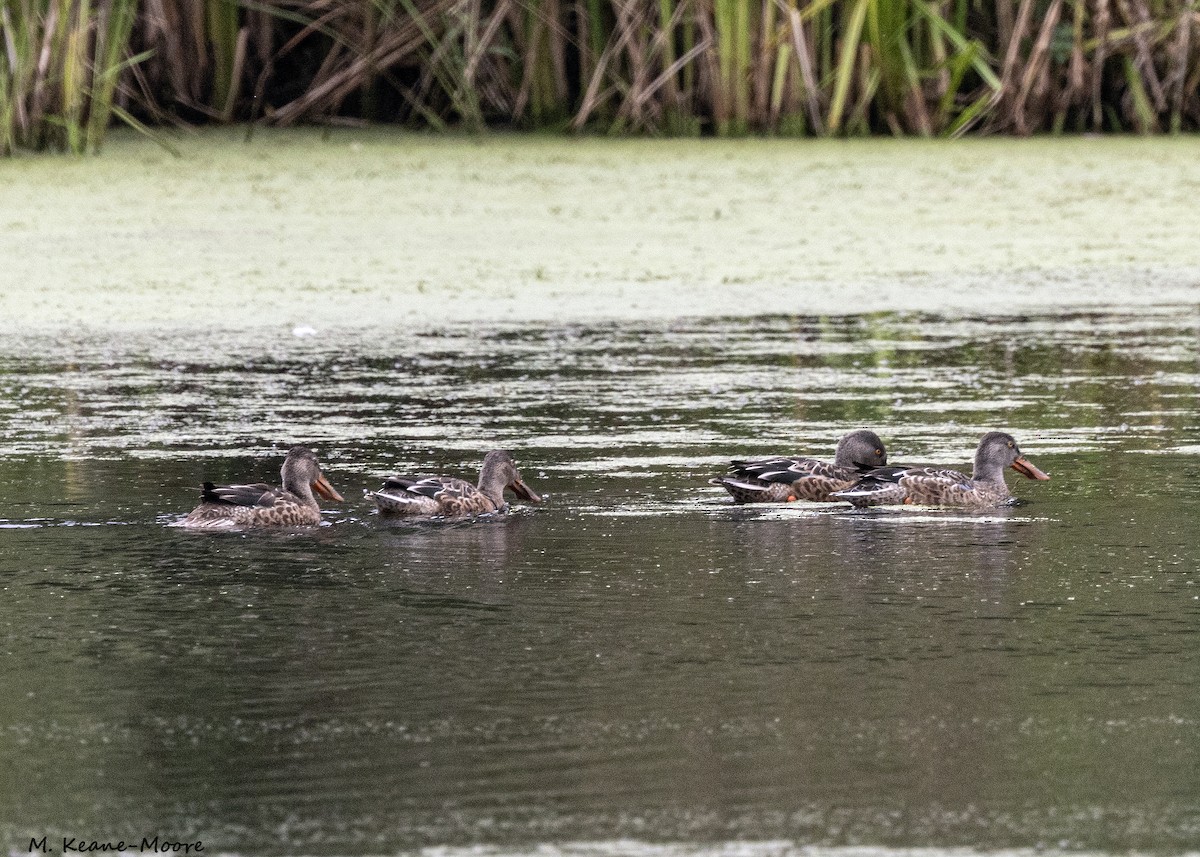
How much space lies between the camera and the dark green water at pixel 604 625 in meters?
3.99

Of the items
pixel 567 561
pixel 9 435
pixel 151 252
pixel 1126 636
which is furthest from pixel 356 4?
pixel 1126 636

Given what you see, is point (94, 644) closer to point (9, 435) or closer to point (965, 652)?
point (965, 652)

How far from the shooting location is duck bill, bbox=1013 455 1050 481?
23.1ft

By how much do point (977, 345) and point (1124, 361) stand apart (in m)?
0.68

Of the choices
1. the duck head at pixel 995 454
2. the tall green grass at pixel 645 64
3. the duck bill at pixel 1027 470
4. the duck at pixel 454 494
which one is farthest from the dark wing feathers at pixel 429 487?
the tall green grass at pixel 645 64

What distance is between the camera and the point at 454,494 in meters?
6.72

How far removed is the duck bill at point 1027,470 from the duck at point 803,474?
1.23 feet

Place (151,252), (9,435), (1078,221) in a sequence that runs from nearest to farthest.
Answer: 1. (9,435)
2. (151,252)
3. (1078,221)

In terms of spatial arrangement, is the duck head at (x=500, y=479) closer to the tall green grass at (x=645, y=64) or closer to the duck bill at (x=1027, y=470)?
the duck bill at (x=1027, y=470)

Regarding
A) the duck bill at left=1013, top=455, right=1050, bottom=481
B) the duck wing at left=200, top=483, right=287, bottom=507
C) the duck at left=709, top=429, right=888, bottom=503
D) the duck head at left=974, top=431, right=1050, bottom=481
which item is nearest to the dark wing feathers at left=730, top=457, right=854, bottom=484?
the duck at left=709, top=429, right=888, bottom=503

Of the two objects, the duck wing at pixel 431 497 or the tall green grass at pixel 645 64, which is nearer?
the duck wing at pixel 431 497

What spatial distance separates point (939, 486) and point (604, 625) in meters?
1.82

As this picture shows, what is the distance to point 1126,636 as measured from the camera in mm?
5156

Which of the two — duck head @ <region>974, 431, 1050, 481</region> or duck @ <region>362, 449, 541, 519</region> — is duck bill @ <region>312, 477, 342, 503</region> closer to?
duck @ <region>362, 449, 541, 519</region>
